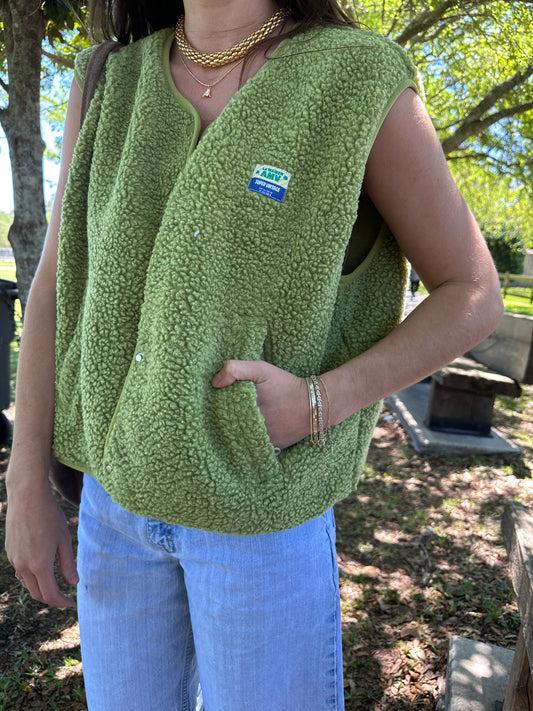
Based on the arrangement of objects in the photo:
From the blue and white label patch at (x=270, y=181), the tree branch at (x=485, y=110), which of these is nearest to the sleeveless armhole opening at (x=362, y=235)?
the blue and white label patch at (x=270, y=181)

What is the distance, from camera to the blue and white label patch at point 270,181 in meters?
1.00

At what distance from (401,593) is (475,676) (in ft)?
3.14

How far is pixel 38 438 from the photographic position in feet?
4.04

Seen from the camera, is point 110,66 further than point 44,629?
No

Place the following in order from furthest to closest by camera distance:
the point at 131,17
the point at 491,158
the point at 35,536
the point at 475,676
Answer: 1. the point at 491,158
2. the point at 475,676
3. the point at 131,17
4. the point at 35,536

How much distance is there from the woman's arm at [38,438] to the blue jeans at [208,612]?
78mm

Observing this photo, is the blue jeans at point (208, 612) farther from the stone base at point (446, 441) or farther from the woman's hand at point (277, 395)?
the stone base at point (446, 441)

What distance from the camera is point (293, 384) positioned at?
104 cm

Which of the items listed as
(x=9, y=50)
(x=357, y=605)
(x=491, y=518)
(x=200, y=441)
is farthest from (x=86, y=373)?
(x=491, y=518)

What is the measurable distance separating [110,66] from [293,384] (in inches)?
29.5

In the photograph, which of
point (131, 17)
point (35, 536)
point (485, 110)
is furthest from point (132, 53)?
point (485, 110)

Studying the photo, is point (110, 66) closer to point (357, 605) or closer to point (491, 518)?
point (357, 605)

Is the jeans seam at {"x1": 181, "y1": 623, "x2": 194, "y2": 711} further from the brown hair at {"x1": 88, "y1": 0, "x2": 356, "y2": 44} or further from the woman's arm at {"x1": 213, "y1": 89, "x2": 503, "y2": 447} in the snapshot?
the brown hair at {"x1": 88, "y1": 0, "x2": 356, "y2": 44}

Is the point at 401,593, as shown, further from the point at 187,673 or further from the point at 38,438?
the point at 38,438
